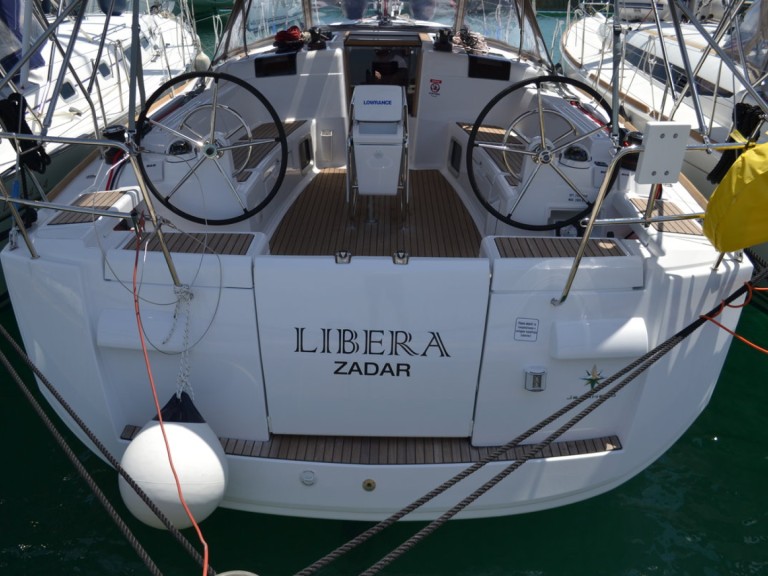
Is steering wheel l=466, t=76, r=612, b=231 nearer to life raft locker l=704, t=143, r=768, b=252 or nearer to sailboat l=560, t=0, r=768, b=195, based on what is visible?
sailboat l=560, t=0, r=768, b=195

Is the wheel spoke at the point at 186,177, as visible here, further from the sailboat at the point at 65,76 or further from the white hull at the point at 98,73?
the white hull at the point at 98,73

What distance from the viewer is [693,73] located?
375 centimetres

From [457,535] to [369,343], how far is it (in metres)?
1.13

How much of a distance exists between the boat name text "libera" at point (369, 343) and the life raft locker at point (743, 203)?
38.7 inches

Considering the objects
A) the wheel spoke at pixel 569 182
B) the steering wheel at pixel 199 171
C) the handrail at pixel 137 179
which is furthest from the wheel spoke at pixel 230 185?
the wheel spoke at pixel 569 182

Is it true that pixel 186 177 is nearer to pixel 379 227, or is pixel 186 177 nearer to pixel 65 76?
pixel 379 227

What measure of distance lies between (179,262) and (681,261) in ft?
6.03

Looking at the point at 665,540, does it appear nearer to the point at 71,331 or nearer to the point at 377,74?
the point at 71,331

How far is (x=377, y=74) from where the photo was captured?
487cm

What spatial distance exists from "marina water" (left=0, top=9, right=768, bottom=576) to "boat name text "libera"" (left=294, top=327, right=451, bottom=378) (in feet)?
2.23

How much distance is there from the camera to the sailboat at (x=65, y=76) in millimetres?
2891

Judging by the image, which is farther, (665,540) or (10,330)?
(10,330)

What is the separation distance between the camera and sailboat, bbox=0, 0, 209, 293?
2891mm

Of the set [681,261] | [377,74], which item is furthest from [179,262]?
[377,74]
